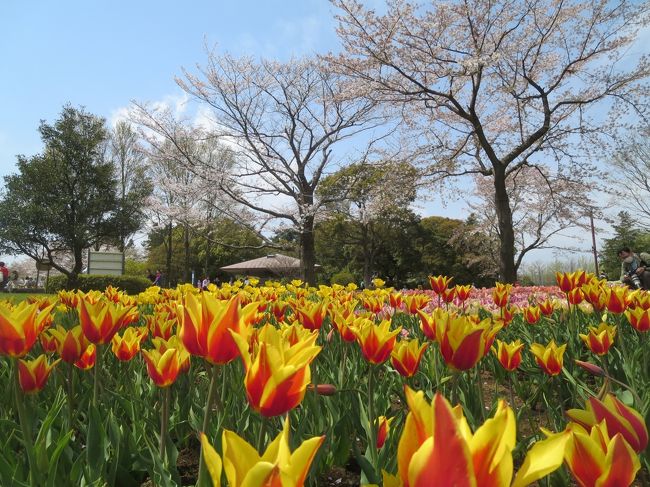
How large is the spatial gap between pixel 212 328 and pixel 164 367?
1.13 feet

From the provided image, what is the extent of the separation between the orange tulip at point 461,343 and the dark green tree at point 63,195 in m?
24.6

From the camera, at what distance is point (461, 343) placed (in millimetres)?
1297

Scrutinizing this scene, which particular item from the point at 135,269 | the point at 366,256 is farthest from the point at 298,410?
the point at 135,269

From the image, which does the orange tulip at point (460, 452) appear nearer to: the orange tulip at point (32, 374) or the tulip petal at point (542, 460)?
the tulip petal at point (542, 460)

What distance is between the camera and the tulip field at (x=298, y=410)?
0.50 meters

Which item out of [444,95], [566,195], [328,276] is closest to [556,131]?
[566,195]

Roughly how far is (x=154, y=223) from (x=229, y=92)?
15.0 meters

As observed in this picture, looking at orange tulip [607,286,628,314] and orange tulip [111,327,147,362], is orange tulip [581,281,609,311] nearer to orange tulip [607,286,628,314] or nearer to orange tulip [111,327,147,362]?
orange tulip [607,286,628,314]

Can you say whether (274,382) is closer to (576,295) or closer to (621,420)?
(621,420)

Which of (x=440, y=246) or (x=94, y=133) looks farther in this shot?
(x=440, y=246)

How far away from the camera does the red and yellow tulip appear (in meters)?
0.45

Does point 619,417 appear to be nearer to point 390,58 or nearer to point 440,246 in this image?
point 390,58

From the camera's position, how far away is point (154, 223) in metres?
28.8

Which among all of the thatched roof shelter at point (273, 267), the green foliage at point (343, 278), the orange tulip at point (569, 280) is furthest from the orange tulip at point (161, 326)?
the green foliage at point (343, 278)
